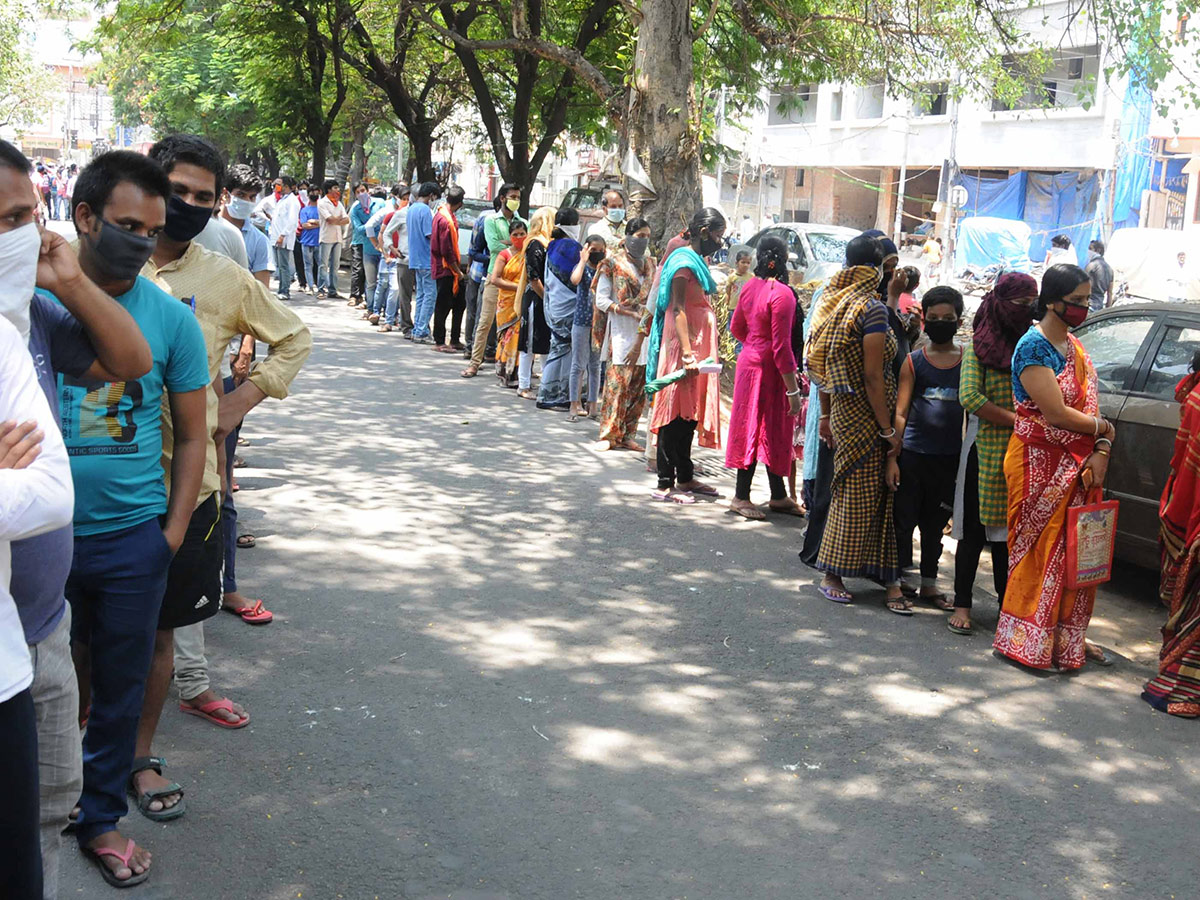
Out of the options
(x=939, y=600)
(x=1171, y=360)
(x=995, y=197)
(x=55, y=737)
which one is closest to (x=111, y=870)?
(x=55, y=737)

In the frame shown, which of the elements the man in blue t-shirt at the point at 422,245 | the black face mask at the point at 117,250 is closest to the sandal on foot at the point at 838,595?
the black face mask at the point at 117,250

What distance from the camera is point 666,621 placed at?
6043 mm

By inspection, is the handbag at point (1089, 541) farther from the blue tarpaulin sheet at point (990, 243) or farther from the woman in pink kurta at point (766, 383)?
the blue tarpaulin sheet at point (990, 243)

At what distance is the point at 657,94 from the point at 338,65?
621 inches

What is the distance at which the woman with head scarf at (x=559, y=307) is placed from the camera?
1107cm

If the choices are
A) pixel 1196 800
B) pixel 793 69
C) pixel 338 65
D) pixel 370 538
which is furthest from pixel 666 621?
pixel 338 65

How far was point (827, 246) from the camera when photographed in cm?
2202

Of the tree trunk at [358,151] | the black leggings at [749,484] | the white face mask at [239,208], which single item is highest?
the tree trunk at [358,151]

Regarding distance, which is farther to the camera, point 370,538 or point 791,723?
point 370,538

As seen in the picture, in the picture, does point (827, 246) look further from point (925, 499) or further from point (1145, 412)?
point (925, 499)

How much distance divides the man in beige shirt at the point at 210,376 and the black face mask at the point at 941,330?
3237 millimetres

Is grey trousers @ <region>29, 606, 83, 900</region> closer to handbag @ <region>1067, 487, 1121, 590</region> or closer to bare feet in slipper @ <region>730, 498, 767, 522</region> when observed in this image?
handbag @ <region>1067, 487, 1121, 590</region>

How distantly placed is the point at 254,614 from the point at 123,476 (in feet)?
7.92

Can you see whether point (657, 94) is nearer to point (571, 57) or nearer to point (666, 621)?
point (571, 57)
